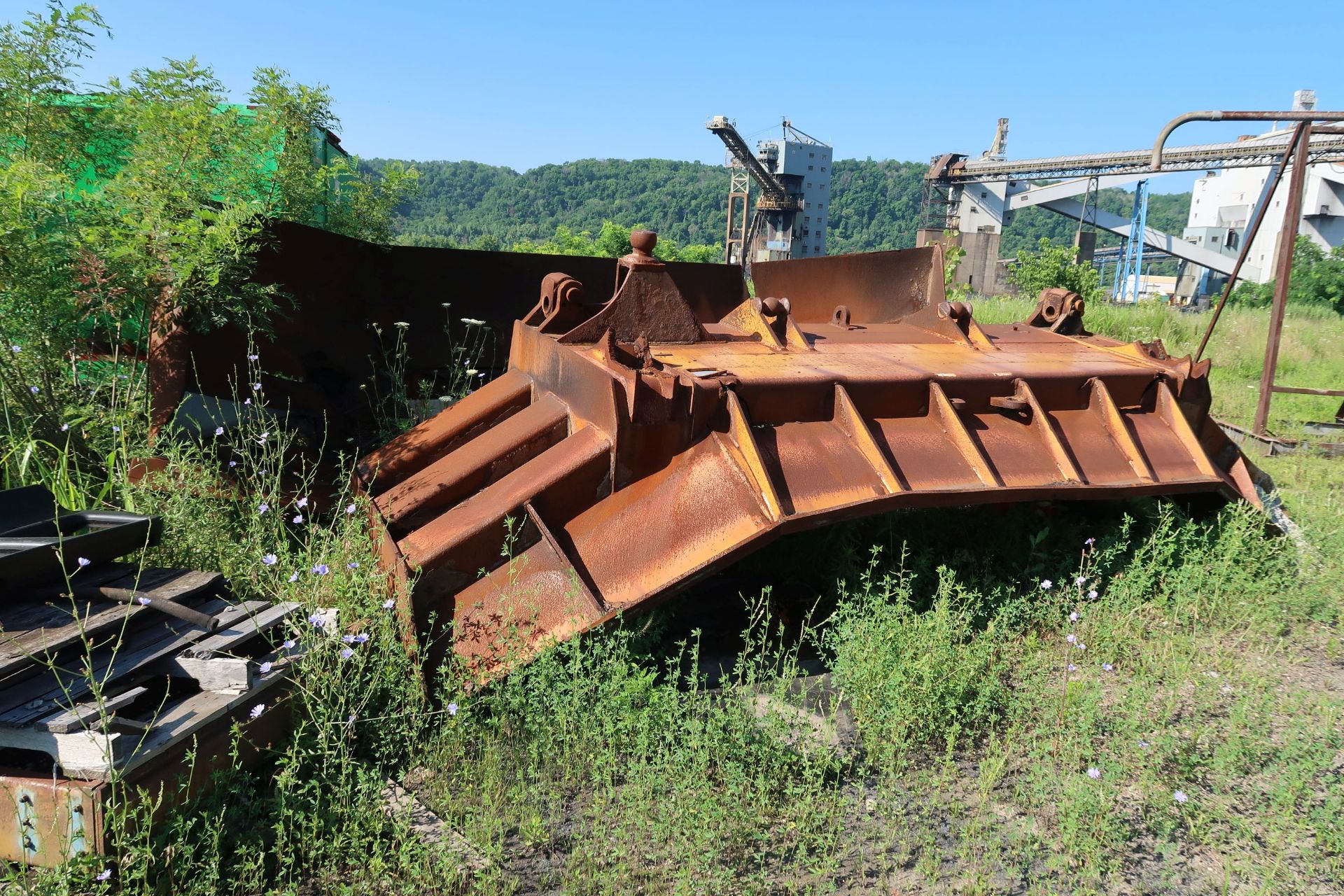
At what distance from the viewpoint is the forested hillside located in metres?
86.8

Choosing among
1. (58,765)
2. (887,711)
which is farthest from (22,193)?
(887,711)

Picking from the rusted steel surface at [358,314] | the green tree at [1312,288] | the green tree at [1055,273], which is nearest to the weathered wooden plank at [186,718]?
the rusted steel surface at [358,314]

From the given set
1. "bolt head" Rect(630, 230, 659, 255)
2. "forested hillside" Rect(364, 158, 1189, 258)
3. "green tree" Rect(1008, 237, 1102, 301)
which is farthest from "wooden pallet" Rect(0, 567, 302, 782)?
"forested hillside" Rect(364, 158, 1189, 258)

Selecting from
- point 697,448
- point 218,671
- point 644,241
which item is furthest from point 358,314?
point 218,671

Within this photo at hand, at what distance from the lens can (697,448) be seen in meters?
3.38

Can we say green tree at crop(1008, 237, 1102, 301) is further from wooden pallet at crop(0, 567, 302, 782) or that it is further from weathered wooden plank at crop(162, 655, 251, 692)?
weathered wooden plank at crop(162, 655, 251, 692)

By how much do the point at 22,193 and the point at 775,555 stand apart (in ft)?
12.6

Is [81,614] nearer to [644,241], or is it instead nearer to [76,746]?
[76,746]

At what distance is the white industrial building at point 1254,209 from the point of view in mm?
46438

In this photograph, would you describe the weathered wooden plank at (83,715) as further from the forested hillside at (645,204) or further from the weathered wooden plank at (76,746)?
the forested hillside at (645,204)

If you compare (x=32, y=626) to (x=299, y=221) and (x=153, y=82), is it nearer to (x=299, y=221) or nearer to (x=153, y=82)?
(x=153, y=82)

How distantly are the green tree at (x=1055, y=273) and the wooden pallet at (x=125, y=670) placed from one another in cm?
1568

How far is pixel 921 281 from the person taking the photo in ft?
18.8

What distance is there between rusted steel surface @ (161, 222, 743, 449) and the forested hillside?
69330mm
